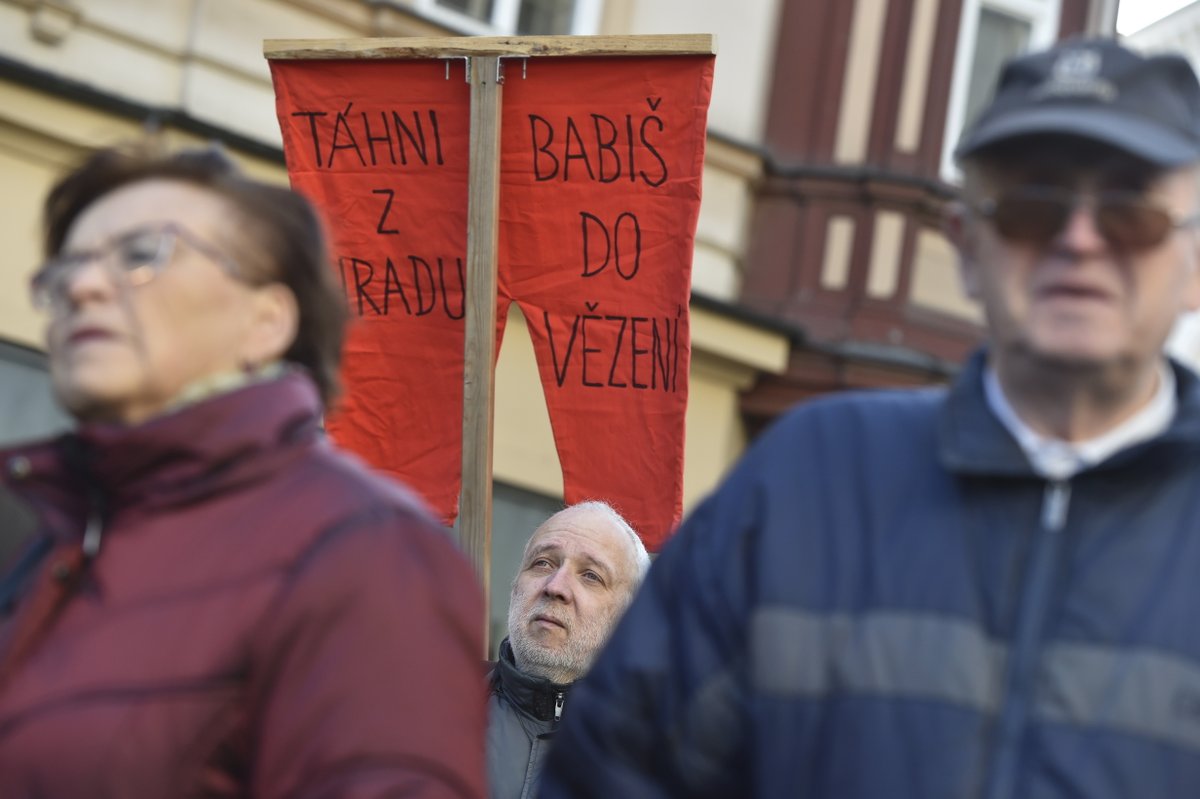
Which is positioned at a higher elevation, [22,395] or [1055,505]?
[1055,505]

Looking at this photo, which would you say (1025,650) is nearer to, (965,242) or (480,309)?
(965,242)

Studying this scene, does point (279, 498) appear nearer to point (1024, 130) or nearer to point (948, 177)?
point (1024, 130)

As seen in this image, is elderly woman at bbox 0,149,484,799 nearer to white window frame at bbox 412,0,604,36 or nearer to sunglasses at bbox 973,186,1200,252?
sunglasses at bbox 973,186,1200,252

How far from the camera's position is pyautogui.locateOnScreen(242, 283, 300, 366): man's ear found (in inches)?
101

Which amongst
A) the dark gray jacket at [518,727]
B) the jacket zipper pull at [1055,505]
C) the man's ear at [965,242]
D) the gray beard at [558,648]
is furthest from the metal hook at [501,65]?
the jacket zipper pull at [1055,505]

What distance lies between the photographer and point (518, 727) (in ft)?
14.1

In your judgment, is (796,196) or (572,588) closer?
(572,588)

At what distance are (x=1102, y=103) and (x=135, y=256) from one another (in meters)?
1.15

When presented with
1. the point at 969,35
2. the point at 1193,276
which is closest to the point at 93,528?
the point at 1193,276

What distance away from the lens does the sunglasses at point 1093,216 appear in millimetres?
2211

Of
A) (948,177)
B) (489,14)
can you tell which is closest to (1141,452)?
(489,14)

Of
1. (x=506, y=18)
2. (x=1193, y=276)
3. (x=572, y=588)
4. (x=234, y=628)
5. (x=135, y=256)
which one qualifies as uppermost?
(x=506, y=18)

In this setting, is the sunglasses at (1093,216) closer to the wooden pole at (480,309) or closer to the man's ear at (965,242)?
the man's ear at (965,242)

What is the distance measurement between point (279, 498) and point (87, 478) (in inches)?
9.2
